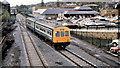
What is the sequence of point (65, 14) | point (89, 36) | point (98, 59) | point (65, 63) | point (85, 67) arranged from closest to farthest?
point (85, 67) < point (65, 63) < point (98, 59) < point (89, 36) < point (65, 14)

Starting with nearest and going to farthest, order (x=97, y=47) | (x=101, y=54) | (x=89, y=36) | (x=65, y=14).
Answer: (x=101, y=54) → (x=97, y=47) → (x=89, y=36) → (x=65, y=14)

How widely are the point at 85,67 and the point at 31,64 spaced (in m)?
4.76

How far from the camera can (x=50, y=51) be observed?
2019 centimetres

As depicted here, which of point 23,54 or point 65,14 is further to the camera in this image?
point 65,14

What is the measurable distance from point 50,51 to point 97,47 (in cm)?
625

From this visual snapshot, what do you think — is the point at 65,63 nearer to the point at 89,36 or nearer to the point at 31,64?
the point at 31,64

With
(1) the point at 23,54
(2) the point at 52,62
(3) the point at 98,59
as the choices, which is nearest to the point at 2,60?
(1) the point at 23,54

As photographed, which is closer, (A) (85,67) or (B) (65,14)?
(A) (85,67)

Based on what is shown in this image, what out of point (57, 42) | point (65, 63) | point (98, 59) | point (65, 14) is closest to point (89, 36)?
point (57, 42)

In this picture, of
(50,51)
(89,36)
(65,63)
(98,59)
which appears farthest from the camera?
(89,36)

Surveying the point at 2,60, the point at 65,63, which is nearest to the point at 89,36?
the point at 65,63

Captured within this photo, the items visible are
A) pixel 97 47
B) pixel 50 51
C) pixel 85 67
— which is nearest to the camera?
pixel 85 67

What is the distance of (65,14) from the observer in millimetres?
64188

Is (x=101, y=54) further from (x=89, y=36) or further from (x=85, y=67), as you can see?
(x=89, y=36)
